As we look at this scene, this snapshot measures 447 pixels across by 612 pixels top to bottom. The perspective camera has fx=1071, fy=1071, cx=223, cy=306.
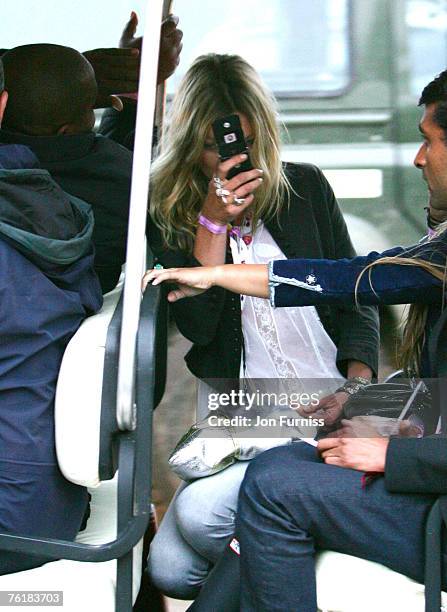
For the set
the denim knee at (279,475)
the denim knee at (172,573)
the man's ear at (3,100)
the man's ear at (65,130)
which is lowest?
the denim knee at (172,573)

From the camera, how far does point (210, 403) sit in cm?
256

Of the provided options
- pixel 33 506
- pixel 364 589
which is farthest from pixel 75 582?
pixel 364 589

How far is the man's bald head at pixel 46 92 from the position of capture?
7.88ft

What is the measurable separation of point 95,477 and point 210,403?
0.59 m

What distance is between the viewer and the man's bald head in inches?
94.6

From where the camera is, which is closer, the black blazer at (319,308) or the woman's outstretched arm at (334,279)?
the woman's outstretched arm at (334,279)

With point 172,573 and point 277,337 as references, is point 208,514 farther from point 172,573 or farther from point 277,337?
point 277,337

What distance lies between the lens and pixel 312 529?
202cm

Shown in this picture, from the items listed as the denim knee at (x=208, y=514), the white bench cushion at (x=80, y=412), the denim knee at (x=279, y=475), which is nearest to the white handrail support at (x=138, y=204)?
the white bench cushion at (x=80, y=412)

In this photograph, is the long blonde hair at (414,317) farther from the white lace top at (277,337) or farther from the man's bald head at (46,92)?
the man's bald head at (46,92)

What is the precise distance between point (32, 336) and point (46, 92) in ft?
2.16

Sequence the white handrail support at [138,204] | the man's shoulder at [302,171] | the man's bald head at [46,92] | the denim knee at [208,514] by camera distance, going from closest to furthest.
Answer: the white handrail support at [138,204] → the denim knee at [208,514] → the man's bald head at [46,92] → the man's shoulder at [302,171]

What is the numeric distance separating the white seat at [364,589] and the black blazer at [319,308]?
0.63 metres

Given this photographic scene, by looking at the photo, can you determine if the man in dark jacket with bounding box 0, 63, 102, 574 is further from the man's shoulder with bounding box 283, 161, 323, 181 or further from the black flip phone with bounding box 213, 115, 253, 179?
the man's shoulder with bounding box 283, 161, 323, 181
